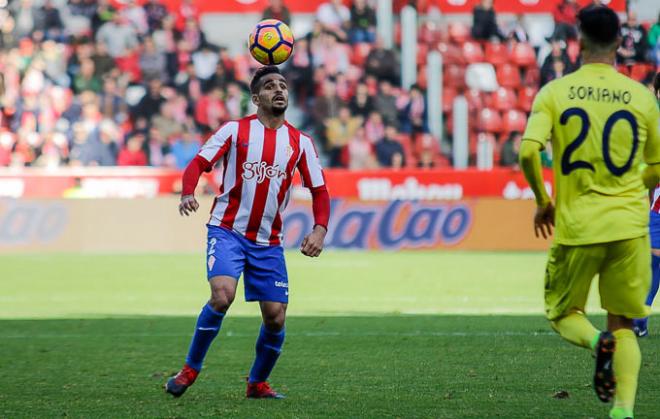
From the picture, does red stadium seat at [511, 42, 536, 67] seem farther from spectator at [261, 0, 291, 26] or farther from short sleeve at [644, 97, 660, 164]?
short sleeve at [644, 97, 660, 164]

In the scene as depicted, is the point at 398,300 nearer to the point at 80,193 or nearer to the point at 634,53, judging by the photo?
the point at 80,193

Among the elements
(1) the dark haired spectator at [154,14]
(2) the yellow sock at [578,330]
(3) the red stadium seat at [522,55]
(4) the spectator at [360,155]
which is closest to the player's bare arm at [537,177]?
(2) the yellow sock at [578,330]

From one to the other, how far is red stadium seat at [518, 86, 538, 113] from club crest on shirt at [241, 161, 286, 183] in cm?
1818

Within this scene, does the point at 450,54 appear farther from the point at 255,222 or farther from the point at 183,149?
the point at 255,222

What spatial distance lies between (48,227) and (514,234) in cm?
762

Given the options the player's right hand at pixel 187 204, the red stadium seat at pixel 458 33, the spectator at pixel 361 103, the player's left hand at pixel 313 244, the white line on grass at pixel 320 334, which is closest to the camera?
the player's right hand at pixel 187 204

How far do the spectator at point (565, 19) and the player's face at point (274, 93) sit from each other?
60.7ft

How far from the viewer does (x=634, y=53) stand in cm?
2478

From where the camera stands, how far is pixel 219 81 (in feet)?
82.1

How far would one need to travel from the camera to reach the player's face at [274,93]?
7.41 metres

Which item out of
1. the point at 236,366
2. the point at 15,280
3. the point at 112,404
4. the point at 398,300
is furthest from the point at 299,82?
the point at 112,404

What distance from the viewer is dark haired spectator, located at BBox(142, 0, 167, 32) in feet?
87.1

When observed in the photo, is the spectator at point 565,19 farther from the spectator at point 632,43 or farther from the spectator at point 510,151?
the spectator at point 510,151

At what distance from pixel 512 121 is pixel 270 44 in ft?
55.4
